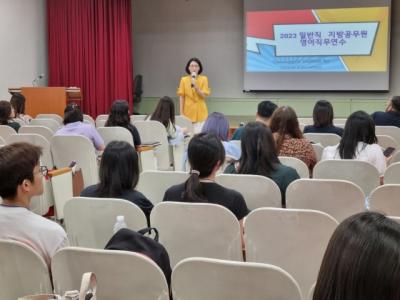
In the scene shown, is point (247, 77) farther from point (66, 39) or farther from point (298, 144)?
point (298, 144)

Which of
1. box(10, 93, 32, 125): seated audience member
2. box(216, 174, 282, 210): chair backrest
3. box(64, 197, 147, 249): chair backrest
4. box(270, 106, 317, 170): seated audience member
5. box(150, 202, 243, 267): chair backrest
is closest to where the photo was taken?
box(150, 202, 243, 267): chair backrest

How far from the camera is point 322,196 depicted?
3.09 meters

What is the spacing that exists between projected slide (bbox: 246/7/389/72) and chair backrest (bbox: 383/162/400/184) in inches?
245

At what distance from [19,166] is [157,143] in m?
3.68

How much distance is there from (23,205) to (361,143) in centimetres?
269

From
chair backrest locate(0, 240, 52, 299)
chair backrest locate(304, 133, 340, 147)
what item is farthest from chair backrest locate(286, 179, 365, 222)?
chair backrest locate(304, 133, 340, 147)

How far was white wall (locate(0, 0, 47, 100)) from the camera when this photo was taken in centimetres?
905

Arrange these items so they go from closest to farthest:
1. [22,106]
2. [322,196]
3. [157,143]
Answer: [322,196] < [157,143] < [22,106]

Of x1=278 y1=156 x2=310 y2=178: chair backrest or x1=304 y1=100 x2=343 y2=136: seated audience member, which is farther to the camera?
→ x1=304 y1=100 x2=343 y2=136: seated audience member

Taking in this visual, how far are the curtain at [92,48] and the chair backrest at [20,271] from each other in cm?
857

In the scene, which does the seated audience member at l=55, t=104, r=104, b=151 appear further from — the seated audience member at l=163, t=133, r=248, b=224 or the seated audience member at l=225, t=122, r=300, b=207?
the seated audience member at l=163, t=133, r=248, b=224

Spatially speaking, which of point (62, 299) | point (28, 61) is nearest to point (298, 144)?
point (62, 299)

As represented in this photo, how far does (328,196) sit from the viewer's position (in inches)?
121

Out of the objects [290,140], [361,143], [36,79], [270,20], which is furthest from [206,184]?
[36,79]
